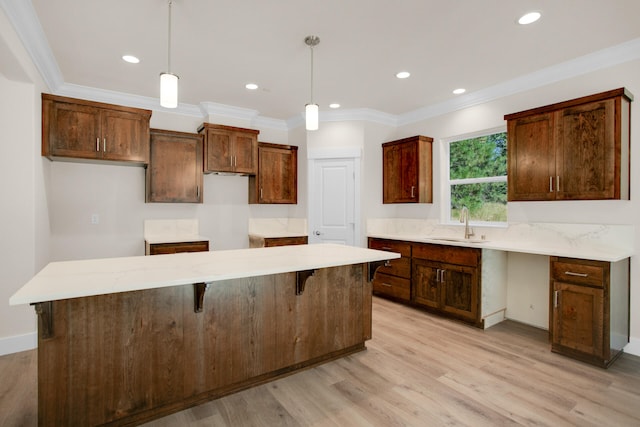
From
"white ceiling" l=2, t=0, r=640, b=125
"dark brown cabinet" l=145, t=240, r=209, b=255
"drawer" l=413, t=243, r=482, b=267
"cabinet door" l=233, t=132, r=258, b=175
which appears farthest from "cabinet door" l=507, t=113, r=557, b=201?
"dark brown cabinet" l=145, t=240, r=209, b=255

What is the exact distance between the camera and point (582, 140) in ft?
9.70

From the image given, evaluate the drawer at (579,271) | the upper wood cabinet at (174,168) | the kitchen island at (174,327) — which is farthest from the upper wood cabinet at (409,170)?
the upper wood cabinet at (174,168)

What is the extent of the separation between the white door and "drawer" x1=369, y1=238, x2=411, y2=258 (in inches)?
12.6

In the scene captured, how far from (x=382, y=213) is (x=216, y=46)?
3224mm

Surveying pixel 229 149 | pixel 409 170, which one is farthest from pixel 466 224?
pixel 229 149

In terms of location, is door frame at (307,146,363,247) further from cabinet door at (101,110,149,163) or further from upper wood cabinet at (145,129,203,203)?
cabinet door at (101,110,149,163)

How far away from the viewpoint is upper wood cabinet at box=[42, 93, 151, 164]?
11.0 feet

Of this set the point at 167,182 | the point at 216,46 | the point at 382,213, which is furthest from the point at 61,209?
the point at 382,213

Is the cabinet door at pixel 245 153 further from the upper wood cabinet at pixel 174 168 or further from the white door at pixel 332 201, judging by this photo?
the white door at pixel 332 201

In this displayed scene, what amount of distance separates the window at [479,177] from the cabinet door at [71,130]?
174 inches

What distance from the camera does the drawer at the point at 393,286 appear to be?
4.24m

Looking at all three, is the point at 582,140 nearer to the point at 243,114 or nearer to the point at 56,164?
the point at 243,114

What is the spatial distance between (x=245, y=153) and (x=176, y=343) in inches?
125

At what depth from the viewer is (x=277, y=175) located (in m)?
5.10
